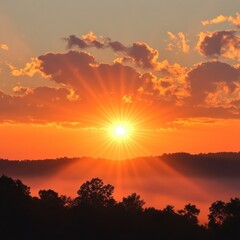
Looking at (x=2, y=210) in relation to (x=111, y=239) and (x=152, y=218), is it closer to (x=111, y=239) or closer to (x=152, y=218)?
(x=111, y=239)

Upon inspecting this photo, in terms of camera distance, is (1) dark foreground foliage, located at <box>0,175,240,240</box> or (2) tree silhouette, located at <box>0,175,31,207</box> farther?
(2) tree silhouette, located at <box>0,175,31,207</box>

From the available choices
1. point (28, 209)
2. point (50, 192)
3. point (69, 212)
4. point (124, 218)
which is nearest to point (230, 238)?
point (124, 218)

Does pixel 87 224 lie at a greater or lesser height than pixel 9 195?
lesser

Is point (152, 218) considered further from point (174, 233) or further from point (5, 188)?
point (5, 188)

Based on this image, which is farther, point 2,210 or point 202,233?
point 202,233

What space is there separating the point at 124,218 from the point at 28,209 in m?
21.7

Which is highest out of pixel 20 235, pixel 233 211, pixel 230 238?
pixel 233 211

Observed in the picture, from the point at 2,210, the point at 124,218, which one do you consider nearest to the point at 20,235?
the point at 2,210

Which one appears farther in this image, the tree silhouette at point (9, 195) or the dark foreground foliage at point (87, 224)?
the tree silhouette at point (9, 195)

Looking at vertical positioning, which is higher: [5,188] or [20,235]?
[5,188]

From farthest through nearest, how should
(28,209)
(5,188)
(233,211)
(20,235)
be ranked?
(233,211) < (5,188) < (28,209) < (20,235)

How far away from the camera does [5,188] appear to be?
13188 centimetres

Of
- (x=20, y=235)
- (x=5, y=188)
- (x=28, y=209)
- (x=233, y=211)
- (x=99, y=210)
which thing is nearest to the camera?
(x=20, y=235)

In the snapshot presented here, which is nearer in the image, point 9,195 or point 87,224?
point 87,224
